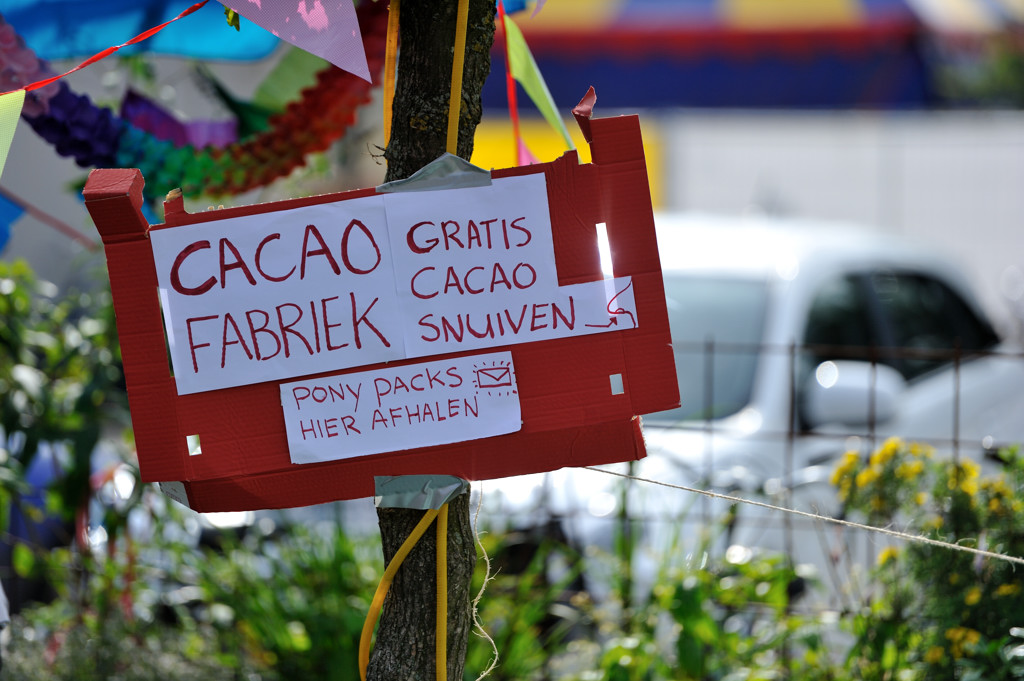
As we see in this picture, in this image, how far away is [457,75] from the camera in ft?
5.20

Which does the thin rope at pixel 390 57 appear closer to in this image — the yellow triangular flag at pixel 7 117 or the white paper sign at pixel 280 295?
the white paper sign at pixel 280 295

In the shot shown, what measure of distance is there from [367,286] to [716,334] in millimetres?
2793

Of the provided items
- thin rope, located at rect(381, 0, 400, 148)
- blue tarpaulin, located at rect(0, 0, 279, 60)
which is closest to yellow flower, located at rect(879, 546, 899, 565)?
thin rope, located at rect(381, 0, 400, 148)

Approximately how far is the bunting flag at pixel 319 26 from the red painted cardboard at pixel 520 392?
0.21 metres

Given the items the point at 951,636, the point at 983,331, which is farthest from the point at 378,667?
the point at 983,331

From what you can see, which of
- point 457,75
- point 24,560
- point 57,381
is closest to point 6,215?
point 57,381

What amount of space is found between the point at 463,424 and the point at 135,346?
0.49 metres

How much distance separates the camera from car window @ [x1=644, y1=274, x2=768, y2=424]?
381cm

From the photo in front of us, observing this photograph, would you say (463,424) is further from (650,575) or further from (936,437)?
(936,437)

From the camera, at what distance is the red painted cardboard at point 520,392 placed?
1490mm

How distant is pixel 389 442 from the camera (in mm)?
1509

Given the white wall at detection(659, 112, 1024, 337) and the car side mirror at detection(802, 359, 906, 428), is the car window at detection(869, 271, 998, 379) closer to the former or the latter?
the car side mirror at detection(802, 359, 906, 428)

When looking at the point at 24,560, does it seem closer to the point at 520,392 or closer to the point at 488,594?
the point at 488,594

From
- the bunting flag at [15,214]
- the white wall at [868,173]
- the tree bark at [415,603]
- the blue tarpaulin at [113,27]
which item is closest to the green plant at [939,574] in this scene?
the tree bark at [415,603]
